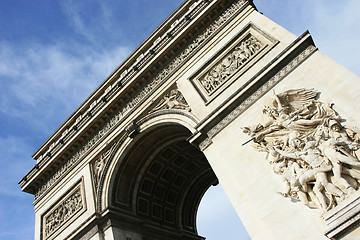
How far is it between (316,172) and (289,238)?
57.9 inches

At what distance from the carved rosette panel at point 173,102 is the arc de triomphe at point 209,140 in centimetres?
5

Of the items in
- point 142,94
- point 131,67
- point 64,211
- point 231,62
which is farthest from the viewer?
point 131,67

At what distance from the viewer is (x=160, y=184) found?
44.3ft

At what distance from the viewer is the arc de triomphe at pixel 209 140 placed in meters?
6.77

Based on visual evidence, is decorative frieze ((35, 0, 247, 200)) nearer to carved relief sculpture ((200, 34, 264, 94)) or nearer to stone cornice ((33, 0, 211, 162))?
stone cornice ((33, 0, 211, 162))

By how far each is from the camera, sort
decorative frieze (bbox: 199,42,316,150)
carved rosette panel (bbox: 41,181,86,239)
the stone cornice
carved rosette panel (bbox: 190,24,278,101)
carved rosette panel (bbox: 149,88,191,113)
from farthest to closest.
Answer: carved rosette panel (bbox: 41,181,86,239) → the stone cornice → carved rosette panel (bbox: 149,88,191,113) → carved rosette panel (bbox: 190,24,278,101) → decorative frieze (bbox: 199,42,316,150)

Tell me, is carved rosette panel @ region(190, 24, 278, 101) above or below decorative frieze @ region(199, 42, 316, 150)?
above

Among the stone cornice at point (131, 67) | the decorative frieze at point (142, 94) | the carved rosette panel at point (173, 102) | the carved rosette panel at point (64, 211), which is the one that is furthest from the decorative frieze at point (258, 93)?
the carved rosette panel at point (64, 211)

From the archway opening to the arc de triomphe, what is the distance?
0.05m

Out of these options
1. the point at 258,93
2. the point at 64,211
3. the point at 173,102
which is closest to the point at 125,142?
the point at 173,102

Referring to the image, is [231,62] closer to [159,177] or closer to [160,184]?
[159,177]

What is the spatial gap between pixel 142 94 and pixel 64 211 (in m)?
5.41

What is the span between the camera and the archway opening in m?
11.6

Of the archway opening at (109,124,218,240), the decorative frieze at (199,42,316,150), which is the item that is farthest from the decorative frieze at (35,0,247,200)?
the decorative frieze at (199,42,316,150)
